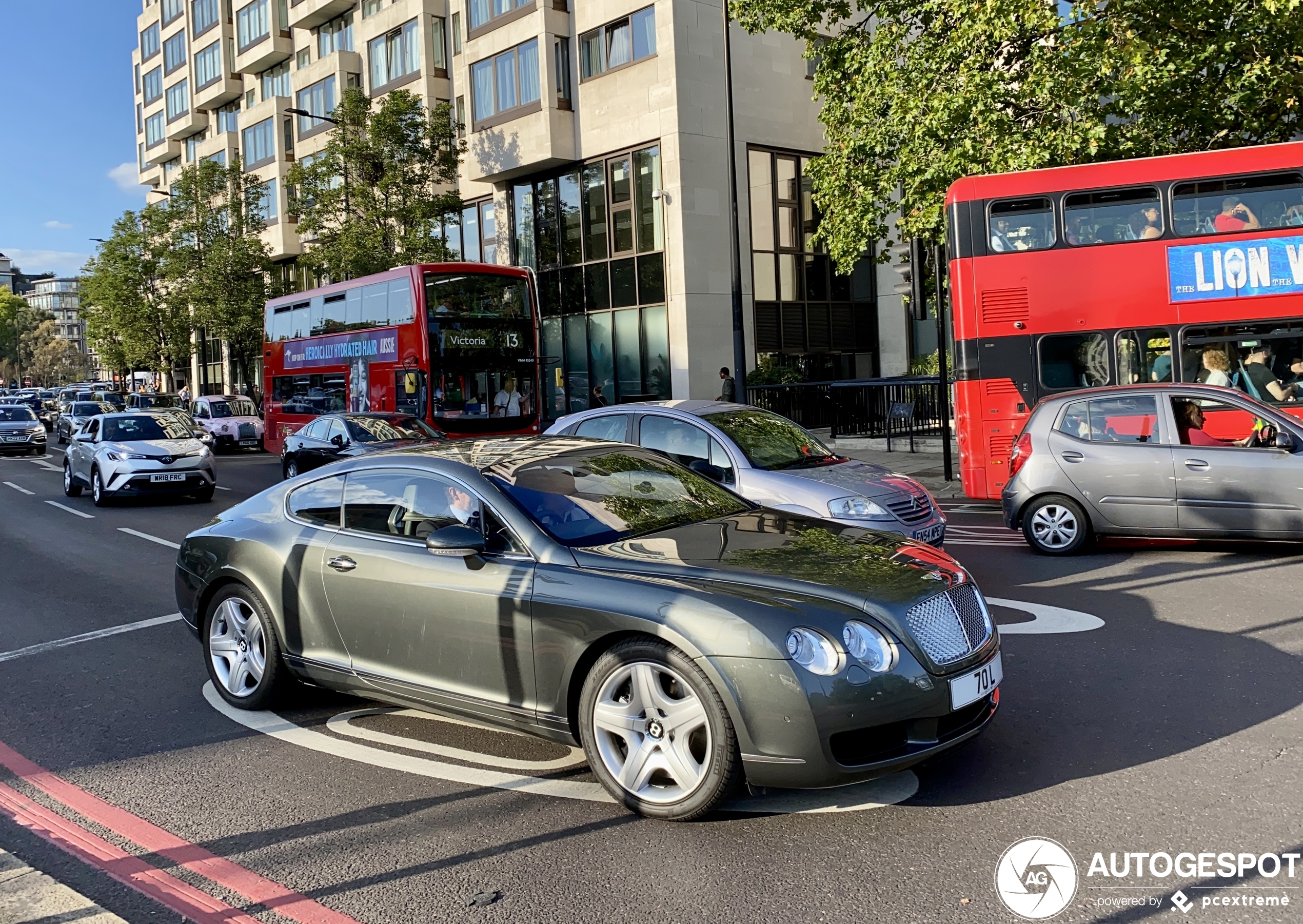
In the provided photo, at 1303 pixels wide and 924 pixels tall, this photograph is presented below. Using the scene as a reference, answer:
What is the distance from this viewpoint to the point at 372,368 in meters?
21.7

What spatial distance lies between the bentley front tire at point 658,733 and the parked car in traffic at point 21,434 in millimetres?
33973

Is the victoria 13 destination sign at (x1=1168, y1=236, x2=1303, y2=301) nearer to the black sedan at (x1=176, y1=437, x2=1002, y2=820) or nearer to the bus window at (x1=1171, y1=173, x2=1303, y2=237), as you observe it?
the bus window at (x1=1171, y1=173, x2=1303, y2=237)

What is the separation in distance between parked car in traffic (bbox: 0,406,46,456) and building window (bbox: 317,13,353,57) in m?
17.4

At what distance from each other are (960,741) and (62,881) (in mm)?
3314

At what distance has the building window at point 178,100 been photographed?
2341 inches

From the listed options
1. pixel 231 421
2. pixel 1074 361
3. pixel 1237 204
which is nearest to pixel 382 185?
pixel 231 421

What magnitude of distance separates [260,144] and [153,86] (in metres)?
22.6

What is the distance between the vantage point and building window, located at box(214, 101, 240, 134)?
2167 inches

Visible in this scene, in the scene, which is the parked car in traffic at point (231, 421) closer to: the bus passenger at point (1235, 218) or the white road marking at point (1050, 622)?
the bus passenger at point (1235, 218)

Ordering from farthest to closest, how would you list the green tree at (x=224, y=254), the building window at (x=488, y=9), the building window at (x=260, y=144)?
the building window at (x=260, y=144) < the green tree at (x=224, y=254) < the building window at (x=488, y=9)

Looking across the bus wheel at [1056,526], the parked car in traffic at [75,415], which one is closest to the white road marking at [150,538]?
the bus wheel at [1056,526]

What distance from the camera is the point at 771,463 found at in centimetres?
916

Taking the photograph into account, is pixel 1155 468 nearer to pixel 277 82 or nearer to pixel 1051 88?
pixel 1051 88

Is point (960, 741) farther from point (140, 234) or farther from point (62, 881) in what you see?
point (140, 234)
